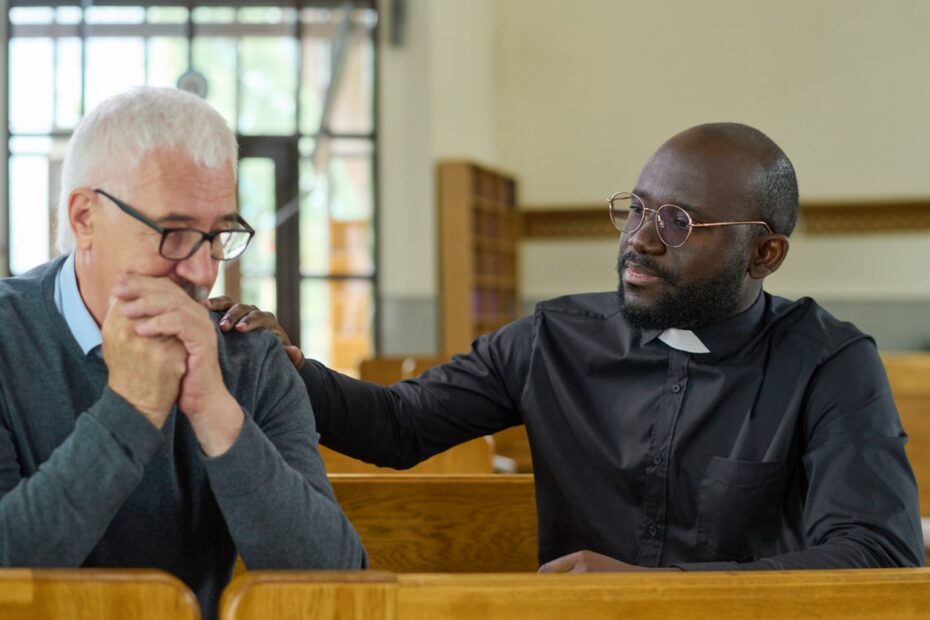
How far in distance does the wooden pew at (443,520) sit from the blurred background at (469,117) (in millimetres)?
7338

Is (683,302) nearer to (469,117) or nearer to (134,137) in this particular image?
(134,137)

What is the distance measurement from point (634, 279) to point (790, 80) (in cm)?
916

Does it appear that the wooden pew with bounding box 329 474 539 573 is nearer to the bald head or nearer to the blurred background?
the bald head

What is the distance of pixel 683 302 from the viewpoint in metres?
2.04

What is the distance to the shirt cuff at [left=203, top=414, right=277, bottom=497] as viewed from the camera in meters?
1.33

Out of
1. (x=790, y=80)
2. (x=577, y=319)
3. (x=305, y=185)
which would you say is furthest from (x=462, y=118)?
(x=577, y=319)

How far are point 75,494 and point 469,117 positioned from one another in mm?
9223

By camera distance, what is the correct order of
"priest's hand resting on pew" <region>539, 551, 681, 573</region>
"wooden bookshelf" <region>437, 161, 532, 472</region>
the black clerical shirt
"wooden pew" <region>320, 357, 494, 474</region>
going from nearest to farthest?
"priest's hand resting on pew" <region>539, 551, 681, 573</region> → the black clerical shirt → "wooden pew" <region>320, 357, 494, 474</region> → "wooden bookshelf" <region>437, 161, 532, 472</region>

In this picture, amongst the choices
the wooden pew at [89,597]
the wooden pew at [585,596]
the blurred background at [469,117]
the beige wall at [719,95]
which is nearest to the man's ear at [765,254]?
the wooden pew at [585,596]

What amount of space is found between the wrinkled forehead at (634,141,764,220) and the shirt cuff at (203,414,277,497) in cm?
98

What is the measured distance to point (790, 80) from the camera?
10.5 m

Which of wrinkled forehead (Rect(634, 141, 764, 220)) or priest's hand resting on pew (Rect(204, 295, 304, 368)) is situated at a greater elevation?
wrinkled forehead (Rect(634, 141, 764, 220))

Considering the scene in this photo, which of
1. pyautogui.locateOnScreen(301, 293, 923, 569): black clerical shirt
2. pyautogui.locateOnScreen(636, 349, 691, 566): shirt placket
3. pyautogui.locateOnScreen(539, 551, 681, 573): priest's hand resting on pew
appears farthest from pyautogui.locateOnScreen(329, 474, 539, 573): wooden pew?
pyautogui.locateOnScreen(539, 551, 681, 573): priest's hand resting on pew

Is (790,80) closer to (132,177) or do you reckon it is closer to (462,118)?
(462,118)
